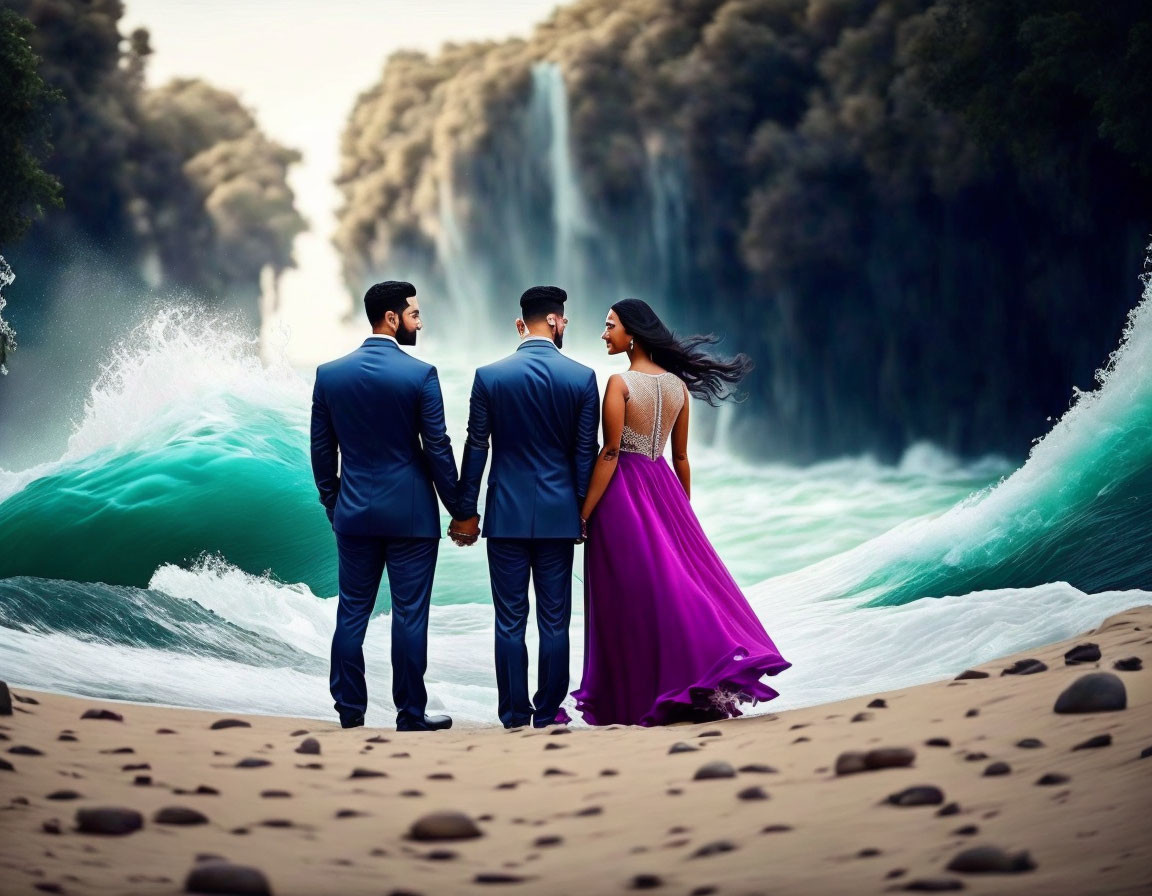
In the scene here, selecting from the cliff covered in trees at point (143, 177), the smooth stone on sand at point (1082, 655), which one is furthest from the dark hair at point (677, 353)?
the cliff covered in trees at point (143, 177)

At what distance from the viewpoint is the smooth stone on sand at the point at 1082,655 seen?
4.61 meters

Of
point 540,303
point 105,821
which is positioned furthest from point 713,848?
point 540,303

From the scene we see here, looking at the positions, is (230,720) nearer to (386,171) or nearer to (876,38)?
(876,38)

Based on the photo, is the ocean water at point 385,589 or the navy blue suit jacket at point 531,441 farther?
the ocean water at point 385,589

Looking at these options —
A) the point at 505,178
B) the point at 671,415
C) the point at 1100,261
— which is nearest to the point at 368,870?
the point at 671,415

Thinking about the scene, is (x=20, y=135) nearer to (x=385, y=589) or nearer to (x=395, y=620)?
(x=385, y=589)

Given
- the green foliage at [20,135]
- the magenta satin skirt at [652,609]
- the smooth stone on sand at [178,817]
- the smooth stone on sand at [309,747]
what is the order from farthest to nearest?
the green foliage at [20,135]
the magenta satin skirt at [652,609]
the smooth stone on sand at [309,747]
the smooth stone on sand at [178,817]

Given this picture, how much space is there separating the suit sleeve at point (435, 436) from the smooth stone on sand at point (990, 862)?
290cm

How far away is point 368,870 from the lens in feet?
9.46

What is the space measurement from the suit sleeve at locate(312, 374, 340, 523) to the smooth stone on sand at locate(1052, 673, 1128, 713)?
2763 millimetres

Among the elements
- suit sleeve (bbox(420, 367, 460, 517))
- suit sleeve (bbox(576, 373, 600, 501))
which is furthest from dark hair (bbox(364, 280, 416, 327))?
suit sleeve (bbox(576, 373, 600, 501))

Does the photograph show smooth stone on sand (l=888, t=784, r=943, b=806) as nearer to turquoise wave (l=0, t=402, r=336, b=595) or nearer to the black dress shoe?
the black dress shoe

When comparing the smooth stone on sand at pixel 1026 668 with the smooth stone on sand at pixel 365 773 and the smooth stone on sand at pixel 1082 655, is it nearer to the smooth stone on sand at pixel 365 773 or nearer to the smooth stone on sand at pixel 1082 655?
the smooth stone on sand at pixel 1082 655

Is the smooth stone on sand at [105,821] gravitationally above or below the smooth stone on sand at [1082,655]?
below
